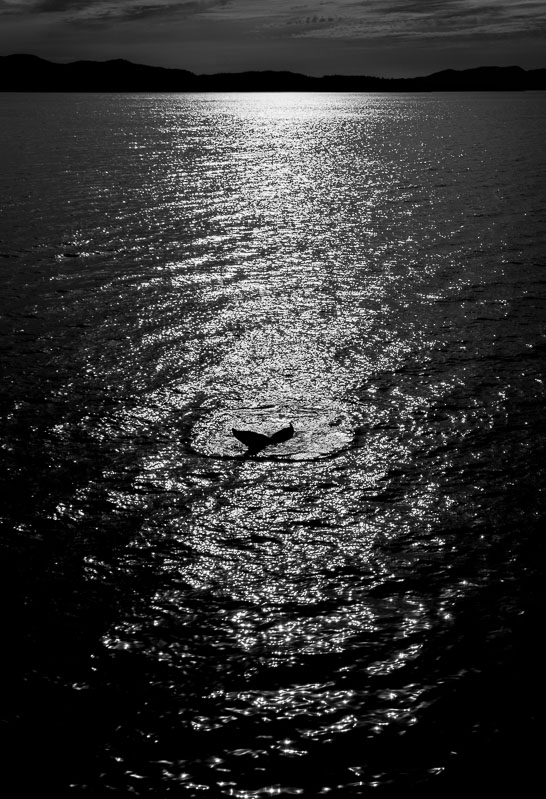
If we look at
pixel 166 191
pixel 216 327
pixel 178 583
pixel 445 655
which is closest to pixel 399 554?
pixel 445 655

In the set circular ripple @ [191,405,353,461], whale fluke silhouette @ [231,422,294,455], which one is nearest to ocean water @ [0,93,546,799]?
circular ripple @ [191,405,353,461]

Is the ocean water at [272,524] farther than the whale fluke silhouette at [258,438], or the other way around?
the whale fluke silhouette at [258,438]

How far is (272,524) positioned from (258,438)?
294cm

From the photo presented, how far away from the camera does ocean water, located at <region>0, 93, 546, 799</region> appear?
29.0 feet

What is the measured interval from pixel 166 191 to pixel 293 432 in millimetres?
37900

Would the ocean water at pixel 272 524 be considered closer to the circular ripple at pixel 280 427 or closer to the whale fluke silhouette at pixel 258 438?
the circular ripple at pixel 280 427

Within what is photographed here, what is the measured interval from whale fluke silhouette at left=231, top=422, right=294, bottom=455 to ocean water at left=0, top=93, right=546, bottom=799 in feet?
0.75

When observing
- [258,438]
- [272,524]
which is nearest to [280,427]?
[258,438]

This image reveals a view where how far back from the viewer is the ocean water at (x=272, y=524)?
8.84 meters

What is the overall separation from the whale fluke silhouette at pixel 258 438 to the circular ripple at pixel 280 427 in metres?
0.10

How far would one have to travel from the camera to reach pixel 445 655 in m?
10.2

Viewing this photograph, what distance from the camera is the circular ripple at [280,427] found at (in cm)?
1565

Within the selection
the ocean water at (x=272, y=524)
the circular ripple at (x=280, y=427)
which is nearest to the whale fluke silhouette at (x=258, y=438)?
the circular ripple at (x=280, y=427)

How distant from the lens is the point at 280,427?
16688 mm
